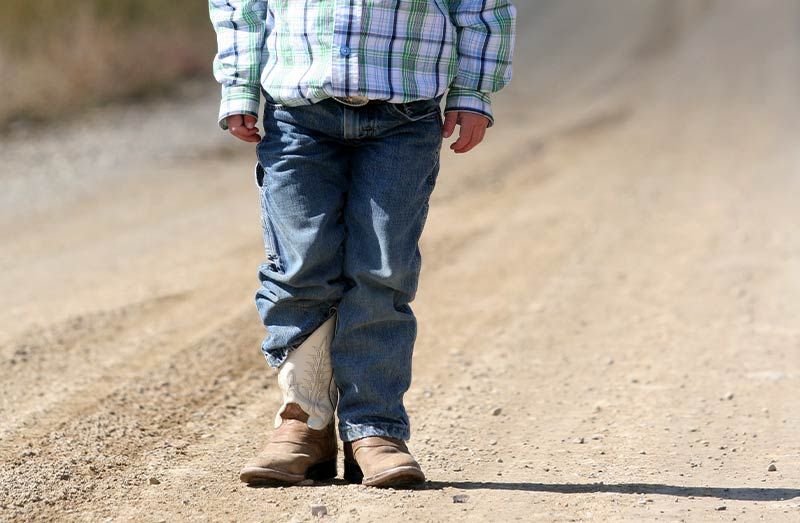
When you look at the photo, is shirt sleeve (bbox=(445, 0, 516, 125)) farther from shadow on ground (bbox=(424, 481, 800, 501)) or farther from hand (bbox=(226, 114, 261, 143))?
shadow on ground (bbox=(424, 481, 800, 501))

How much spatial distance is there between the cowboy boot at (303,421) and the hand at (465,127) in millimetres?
587

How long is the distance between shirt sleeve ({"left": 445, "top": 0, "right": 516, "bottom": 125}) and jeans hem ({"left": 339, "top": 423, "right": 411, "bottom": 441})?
2.90 ft

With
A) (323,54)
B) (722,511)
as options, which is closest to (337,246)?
(323,54)

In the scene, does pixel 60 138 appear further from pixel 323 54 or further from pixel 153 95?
pixel 323 54

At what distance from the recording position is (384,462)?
3.18 meters

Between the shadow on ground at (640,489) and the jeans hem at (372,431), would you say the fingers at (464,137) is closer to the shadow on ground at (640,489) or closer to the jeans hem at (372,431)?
the jeans hem at (372,431)

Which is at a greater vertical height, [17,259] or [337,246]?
[337,246]

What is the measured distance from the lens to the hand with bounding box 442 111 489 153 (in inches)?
128

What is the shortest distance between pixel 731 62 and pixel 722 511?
14.7 m

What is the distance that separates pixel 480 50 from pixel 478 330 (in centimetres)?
251

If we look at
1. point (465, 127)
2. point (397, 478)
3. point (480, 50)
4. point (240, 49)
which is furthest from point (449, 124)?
point (397, 478)

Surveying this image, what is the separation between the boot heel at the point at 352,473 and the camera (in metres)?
3.33

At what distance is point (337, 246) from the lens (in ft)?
10.4

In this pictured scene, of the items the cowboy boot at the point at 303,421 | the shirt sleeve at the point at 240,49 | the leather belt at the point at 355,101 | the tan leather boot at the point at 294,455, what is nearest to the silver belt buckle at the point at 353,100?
the leather belt at the point at 355,101
